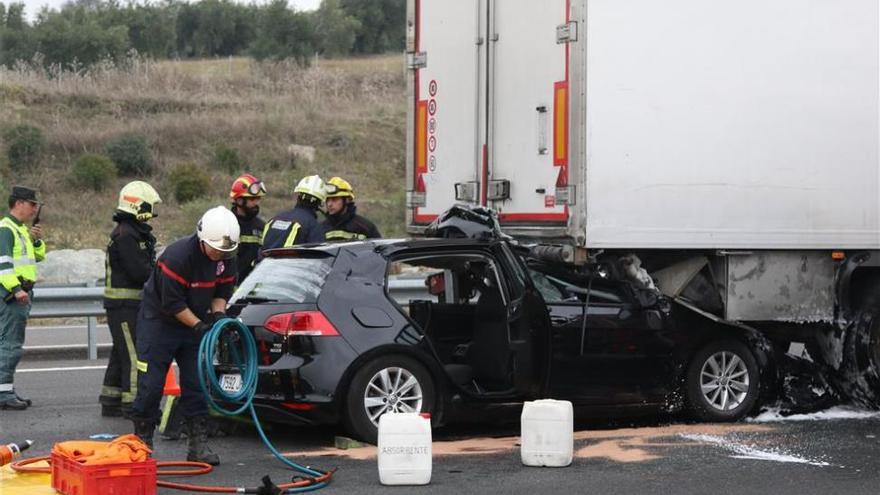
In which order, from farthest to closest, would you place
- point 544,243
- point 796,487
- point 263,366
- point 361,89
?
point 361,89 → point 544,243 → point 263,366 → point 796,487

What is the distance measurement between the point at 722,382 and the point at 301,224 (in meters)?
3.78

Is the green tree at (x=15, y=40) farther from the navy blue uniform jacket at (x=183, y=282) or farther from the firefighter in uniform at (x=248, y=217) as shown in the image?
the navy blue uniform jacket at (x=183, y=282)

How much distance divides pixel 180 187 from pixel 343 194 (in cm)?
2094

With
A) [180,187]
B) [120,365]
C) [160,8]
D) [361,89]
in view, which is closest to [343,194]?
[120,365]

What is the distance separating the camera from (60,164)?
34.8 meters

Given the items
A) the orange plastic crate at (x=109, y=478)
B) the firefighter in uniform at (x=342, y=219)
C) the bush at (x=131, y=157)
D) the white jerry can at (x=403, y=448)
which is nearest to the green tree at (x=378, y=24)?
the bush at (x=131, y=157)

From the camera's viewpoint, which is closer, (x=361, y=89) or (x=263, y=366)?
(x=263, y=366)

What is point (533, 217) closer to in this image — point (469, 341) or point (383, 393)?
point (469, 341)

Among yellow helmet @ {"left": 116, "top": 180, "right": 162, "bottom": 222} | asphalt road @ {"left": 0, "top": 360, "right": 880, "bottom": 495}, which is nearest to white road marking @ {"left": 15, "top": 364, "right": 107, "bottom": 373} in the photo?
asphalt road @ {"left": 0, "top": 360, "right": 880, "bottom": 495}

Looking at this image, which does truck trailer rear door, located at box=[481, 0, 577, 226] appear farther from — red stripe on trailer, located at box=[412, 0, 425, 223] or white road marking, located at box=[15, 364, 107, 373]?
white road marking, located at box=[15, 364, 107, 373]

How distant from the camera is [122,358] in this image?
10.4 metres

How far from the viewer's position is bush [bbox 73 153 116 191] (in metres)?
32.8

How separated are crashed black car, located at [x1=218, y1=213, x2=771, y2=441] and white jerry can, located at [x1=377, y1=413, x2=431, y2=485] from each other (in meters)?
1.07

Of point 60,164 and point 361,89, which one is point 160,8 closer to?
point 361,89
